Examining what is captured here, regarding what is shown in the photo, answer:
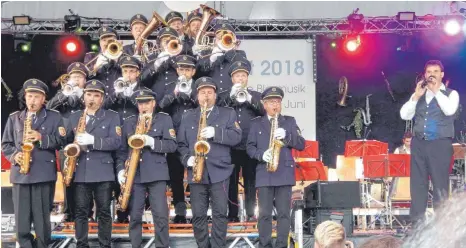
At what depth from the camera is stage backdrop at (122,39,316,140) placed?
42.2 ft

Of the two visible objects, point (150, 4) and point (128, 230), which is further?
point (150, 4)

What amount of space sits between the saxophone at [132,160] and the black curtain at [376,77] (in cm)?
714

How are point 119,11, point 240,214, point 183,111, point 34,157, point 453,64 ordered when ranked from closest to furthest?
point 34,157, point 183,111, point 240,214, point 119,11, point 453,64

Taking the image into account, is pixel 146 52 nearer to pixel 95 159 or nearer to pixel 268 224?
pixel 95 159

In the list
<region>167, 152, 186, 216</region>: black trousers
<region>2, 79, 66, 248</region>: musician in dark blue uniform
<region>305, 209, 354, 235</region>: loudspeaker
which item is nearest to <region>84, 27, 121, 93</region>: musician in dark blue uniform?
<region>2, 79, 66, 248</region>: musician in dark blue uniform

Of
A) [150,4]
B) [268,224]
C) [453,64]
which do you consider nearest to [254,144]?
[268,224]

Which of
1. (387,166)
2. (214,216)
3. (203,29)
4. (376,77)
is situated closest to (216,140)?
(214,216)

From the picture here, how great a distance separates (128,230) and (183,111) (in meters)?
1.49

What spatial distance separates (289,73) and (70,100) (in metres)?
6.00

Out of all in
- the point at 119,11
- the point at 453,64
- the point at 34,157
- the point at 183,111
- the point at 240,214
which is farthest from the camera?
the point at 453,64

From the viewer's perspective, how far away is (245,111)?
7809mm

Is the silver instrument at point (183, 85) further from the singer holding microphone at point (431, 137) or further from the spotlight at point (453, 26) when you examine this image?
the spotlight at point (453, 26)

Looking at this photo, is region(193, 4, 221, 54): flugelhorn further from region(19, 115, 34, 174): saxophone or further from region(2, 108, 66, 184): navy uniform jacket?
region(19, 115, 34, 174): saxophone

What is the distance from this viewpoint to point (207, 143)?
700 cm
